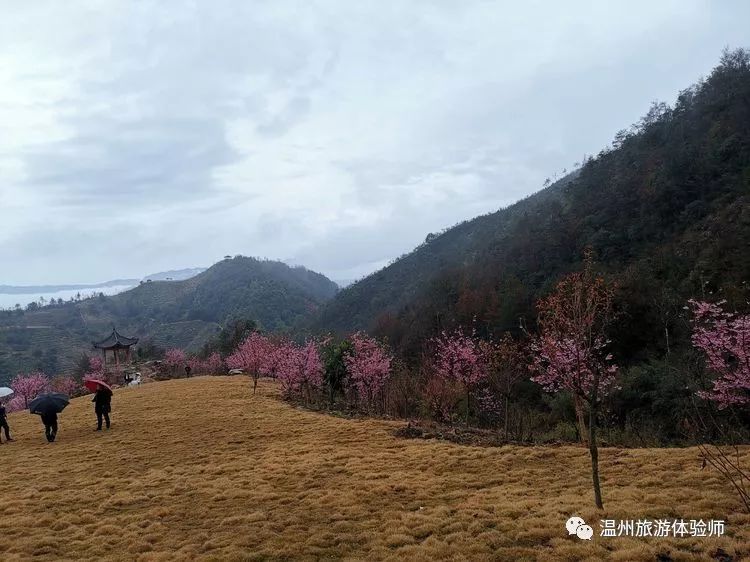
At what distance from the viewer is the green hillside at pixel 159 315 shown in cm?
9231

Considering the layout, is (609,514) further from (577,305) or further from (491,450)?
(491,450)

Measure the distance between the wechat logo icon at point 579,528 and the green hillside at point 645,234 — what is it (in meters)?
25.4

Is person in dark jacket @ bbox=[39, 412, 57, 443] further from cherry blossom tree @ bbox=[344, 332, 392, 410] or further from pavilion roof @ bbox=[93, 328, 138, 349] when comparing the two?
pavilion roof @ bbox=[93, 328, 138, 349]

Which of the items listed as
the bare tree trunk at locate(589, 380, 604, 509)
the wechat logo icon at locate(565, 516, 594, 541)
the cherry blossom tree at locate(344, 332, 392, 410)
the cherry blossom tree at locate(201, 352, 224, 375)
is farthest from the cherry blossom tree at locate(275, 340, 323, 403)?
the cherry blossom tree at locate(201, 352, 224, 375)

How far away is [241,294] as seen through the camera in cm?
13775

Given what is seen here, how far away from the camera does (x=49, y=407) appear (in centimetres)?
1811

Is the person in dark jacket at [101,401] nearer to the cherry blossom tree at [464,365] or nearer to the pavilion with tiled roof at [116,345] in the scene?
the cherry blossom tree at [464,365]

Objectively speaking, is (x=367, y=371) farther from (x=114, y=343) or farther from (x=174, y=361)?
(x=174, y=361)

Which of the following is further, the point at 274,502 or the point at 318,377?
the point at 318,377

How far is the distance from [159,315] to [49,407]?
130 metres

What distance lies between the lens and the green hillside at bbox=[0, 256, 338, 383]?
92312 millimetres

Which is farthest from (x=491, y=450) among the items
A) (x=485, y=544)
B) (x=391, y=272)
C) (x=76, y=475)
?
(x=391, y=272)

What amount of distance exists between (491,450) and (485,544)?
6.46 m

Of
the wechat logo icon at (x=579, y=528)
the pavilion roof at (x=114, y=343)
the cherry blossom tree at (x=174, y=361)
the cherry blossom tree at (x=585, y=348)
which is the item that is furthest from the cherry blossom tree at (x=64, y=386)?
the wechat logo icon at (x=579, y=528)
